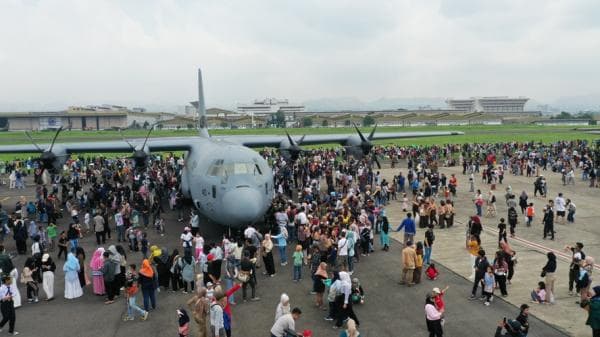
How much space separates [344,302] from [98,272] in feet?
23.4

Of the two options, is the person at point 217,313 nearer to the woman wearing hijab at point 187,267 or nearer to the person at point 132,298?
the person at point 132,298

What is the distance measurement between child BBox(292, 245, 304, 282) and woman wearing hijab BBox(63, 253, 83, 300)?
6.18 metres

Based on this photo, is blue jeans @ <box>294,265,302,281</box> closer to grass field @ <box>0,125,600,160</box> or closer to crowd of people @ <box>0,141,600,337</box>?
crowd of people @ <box>0,141,600,337</box>

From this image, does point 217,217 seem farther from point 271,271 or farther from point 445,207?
point 445,207

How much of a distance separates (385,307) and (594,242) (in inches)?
423

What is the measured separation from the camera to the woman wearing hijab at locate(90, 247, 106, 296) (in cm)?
1215

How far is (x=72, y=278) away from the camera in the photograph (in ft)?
40.0

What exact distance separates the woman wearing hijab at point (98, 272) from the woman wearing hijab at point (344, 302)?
6783 millimetres

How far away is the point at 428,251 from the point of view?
14492 millimetres

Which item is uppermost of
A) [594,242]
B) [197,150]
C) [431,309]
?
[197,150]

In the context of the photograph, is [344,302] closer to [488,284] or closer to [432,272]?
[488,284]

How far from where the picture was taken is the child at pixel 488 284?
11.3 metres

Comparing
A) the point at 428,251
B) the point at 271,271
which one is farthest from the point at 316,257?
the point at 428,251

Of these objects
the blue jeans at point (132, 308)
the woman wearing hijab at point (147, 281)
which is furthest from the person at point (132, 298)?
the woman wearing hijab at point (147, 281)
